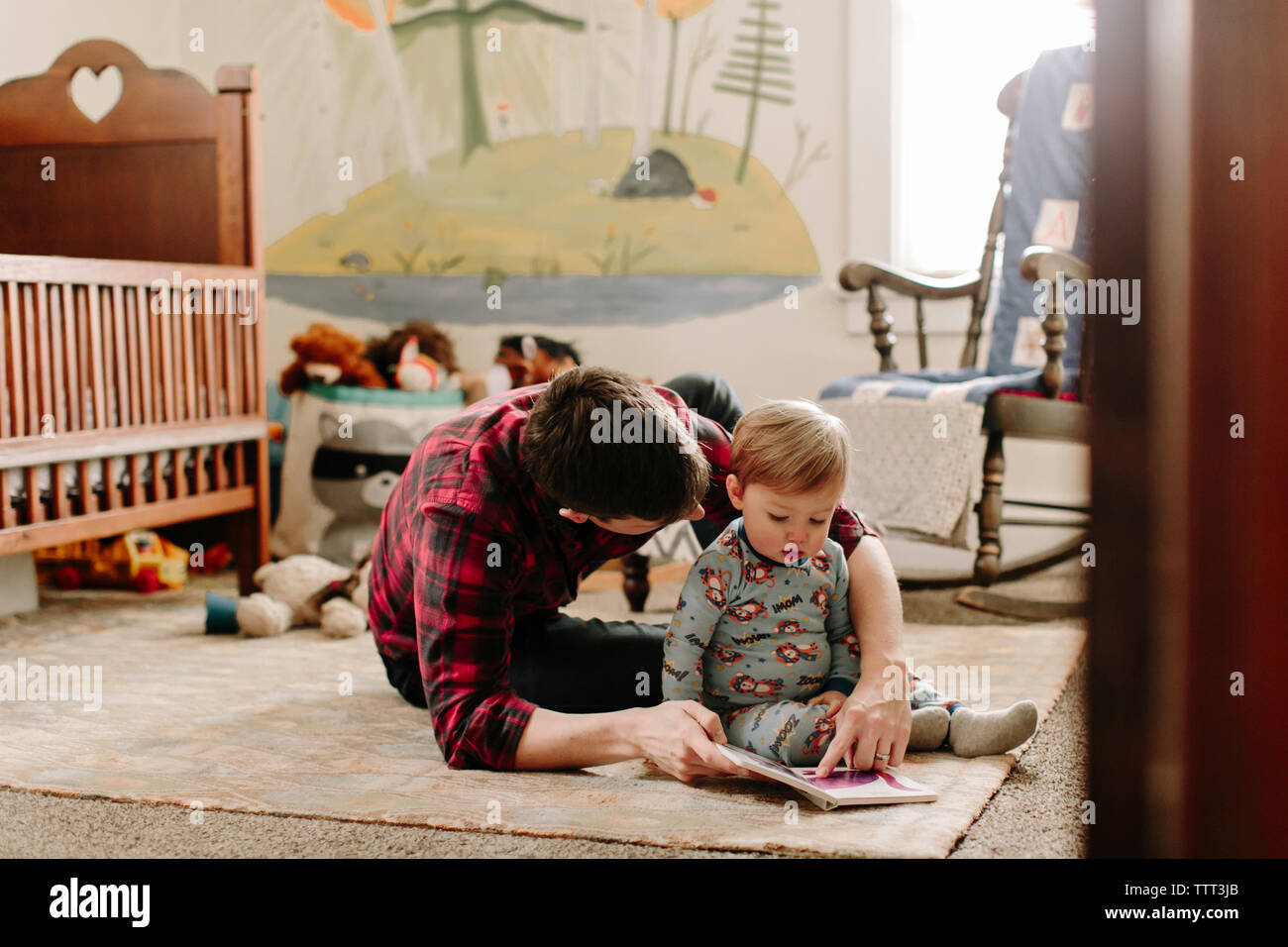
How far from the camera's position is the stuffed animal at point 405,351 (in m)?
2.80

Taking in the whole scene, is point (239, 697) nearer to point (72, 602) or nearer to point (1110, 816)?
point (72, 602)

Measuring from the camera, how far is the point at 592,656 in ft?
4.62

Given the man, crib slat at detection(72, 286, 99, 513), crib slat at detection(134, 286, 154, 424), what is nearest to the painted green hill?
crib slat at detection(134, 286, 154, 424)

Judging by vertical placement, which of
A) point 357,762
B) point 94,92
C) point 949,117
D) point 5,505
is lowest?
point 357,762

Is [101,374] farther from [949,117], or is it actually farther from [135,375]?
[949,117]

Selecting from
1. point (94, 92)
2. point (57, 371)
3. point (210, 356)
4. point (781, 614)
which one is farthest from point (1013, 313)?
point (94, 92)

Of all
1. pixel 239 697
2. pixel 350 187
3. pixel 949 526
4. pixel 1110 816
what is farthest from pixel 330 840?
pixel 350 187

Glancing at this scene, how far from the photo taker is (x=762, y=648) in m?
1.26

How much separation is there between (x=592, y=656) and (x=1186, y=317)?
3.38 feet

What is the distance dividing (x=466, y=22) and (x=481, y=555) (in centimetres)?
245

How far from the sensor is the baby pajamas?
4.01 ft

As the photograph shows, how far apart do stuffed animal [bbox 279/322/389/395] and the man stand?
4.35 feet

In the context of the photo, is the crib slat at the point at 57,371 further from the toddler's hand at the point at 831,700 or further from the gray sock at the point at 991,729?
the gray sock at the point at 991,729

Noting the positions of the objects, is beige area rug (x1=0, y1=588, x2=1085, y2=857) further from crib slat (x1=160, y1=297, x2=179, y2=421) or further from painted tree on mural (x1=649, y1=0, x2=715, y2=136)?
painted tree on mural (x1=649, y1=0, x2=715, y2=136)
